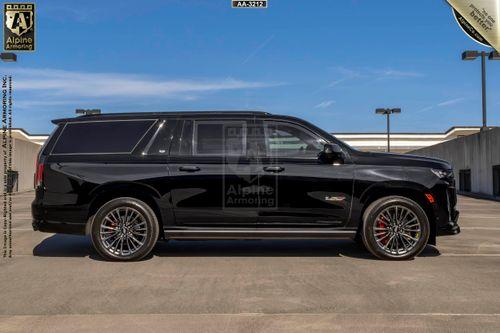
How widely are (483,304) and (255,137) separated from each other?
3631 mm


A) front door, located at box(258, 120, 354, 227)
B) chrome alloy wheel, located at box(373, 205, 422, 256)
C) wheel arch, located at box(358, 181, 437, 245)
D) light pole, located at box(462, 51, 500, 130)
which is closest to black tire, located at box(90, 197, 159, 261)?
front door, located at box(258, 120, 354, 227)

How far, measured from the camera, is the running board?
7207 mm

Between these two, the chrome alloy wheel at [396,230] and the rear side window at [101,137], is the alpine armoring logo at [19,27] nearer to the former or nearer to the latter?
the rear side window at [101,137]

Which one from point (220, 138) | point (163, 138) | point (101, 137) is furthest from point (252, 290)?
point (101, 137)

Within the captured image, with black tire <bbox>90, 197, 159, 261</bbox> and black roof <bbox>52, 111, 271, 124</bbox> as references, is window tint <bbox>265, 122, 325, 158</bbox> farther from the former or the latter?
black tire <bbox>90, 197, 159, 261</bbox>

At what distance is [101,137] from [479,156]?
20.0 m

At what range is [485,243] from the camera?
884 cm

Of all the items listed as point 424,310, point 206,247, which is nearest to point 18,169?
point 206,247

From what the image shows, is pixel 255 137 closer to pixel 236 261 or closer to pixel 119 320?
pixel 236 261

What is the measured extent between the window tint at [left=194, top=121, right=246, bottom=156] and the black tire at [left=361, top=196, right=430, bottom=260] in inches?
79.1

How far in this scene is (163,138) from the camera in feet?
24.5

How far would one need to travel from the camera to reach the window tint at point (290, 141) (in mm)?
7363

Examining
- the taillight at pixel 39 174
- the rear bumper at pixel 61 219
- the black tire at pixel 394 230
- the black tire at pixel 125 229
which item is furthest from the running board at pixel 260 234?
the taillight at pixel 39 174

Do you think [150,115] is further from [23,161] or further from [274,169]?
[23,161]
